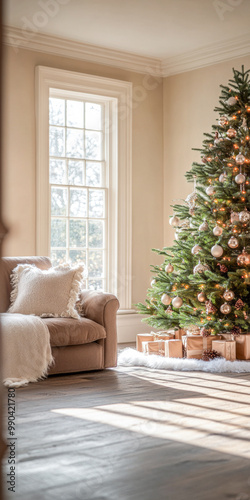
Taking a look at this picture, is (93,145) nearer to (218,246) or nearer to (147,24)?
(147,24)

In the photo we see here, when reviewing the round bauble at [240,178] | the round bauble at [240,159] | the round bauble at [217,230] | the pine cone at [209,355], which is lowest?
the pine cone at [209,355]

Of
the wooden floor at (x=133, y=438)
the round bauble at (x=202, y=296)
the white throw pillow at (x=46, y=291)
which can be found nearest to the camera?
the wooden floor at (x=133, y=438)

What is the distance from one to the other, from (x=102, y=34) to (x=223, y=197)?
213 centimetres

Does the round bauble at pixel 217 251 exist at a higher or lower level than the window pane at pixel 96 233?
lower

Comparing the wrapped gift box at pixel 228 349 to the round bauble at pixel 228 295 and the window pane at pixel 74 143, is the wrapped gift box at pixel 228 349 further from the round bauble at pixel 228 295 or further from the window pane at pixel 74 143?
the window pane at pixel 74 143

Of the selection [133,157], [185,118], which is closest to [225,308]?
[133,157]

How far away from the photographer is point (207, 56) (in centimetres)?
678

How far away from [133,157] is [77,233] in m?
1.11

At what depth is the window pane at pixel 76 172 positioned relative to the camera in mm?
6723

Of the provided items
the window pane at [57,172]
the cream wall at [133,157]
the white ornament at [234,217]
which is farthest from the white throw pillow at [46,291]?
the window pane at [57,172]

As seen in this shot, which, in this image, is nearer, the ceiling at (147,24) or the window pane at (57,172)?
the ceiling at (147,24)

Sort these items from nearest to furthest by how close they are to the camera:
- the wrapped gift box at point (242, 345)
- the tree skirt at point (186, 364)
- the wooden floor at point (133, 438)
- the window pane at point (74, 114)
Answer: the wooden floor at point (133, 438)
the tree skirt at point (186, 364)
the wrapped gift box at point (242, 345)
the window pane at point (74, 114)

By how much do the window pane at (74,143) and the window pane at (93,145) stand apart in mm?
79

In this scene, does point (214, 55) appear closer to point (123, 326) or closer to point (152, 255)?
point (152, 255)
